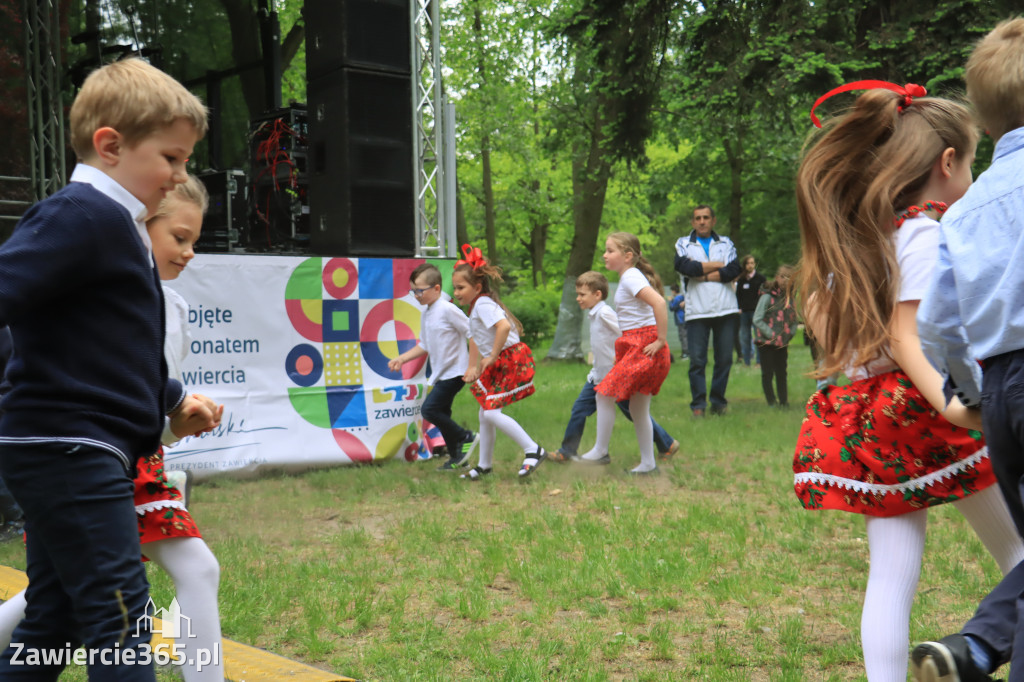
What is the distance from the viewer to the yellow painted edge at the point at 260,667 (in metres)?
3.05

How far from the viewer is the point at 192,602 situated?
251 cm

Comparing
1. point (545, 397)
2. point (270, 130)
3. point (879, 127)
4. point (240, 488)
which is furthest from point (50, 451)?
point (545, 397)

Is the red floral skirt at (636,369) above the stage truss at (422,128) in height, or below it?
below

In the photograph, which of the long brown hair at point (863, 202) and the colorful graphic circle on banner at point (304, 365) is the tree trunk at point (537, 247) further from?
the long brown hair at point (863, 202)

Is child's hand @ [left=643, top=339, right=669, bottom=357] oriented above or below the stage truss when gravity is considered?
below

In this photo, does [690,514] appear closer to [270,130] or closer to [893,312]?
[893,312]

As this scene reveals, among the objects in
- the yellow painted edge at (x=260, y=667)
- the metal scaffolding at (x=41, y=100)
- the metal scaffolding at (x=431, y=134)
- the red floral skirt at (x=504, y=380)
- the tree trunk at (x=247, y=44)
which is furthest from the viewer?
the tree trunk at (x=247, y=44)

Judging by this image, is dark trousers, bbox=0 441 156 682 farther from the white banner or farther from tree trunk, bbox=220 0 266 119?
tree trunk, bbox=220 0 266 119

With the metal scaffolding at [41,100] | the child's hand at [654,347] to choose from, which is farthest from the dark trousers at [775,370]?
the metal scaffolding at [41,100]

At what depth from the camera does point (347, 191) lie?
8.63 m

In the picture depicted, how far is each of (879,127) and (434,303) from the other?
18.1 ft

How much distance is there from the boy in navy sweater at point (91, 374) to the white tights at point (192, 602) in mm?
401

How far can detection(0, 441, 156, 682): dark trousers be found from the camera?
1.92 metres

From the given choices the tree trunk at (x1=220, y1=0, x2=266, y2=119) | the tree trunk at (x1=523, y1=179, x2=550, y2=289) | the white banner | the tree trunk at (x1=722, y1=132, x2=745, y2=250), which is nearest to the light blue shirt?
the white banner
